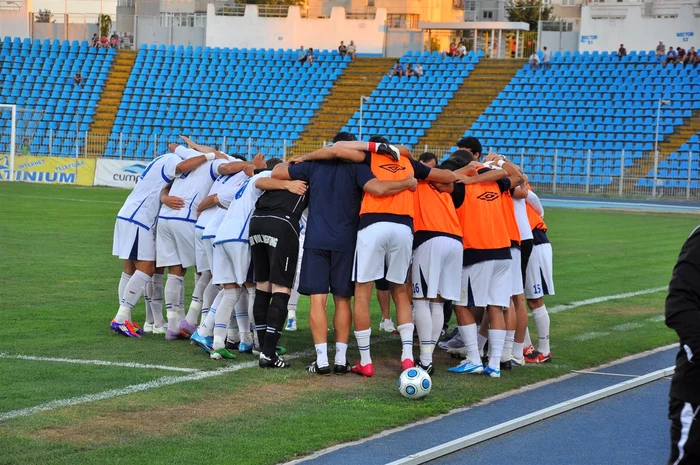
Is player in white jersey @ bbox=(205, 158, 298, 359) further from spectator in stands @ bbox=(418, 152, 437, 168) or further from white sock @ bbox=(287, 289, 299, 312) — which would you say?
white sock @ bbox=(287, 289, 299, 312)

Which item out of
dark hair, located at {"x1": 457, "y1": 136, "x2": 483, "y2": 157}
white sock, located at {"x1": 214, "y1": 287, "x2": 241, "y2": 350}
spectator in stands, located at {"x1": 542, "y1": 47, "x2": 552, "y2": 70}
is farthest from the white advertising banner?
dark hair, located at {"x1": 457, "y1": 136, "x2": 483, "y2": 157}

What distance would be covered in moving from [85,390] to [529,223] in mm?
4529

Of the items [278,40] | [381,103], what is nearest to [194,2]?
[278,40]

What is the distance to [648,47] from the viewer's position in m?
51.0

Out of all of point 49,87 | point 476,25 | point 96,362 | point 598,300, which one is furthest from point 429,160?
point 476,25

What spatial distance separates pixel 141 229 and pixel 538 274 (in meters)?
4.03

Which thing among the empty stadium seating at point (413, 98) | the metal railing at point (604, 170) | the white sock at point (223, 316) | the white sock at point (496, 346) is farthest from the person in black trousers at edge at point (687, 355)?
the empty stadium seating at point (413, 98)

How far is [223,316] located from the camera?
9.66 metres

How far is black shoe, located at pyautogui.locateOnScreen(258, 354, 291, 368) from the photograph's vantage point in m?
9.19

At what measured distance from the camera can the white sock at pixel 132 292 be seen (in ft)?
34.4

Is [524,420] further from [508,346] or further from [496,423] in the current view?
[508,346]

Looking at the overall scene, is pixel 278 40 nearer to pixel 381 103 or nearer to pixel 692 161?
pixel 381 103

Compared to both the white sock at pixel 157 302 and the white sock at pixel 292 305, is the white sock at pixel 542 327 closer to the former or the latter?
the white sock at pixel 292 305

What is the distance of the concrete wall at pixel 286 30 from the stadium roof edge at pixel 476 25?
116 inches
